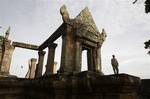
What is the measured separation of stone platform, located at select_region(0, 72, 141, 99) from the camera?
3607 mm

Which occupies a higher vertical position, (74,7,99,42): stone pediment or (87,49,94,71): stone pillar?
(74,7,99,42): stone pediment

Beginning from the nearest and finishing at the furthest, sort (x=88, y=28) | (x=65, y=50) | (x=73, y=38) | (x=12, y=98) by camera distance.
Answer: (x=12, y=98) → (x=65, y=50) → (x=73, y=38) → (x=88, y=28)

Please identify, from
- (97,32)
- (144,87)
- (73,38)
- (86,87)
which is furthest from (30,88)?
(144,87)

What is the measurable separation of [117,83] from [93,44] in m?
7.96

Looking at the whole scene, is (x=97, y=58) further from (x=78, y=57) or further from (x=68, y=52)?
(x=68, y=52)

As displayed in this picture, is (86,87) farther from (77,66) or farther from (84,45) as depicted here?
(84,45)

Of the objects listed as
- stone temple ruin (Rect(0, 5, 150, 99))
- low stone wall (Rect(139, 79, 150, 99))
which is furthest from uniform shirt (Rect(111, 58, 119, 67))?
low stone wall (Rect(139, 79, 150, 99))

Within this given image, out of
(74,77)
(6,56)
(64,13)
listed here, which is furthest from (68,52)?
(6,56)

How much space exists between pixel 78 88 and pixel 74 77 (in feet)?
2.92

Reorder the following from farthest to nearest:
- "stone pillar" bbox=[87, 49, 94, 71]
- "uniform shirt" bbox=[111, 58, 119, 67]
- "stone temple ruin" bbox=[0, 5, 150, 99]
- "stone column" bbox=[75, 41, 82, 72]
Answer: "stone pillar" bbox=[87, 49, 94, 71], "uniform shirt" bbox=[111, 58, 119, 67], "stone column" bbox=[75, 41, 82, 72], "stone temple ruin" bbox=[0, 5, 150, 99]

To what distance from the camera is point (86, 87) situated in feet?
13.9

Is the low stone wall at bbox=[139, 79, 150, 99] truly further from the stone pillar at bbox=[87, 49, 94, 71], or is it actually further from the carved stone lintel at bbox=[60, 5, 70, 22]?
the carved stone lintel at bbox=[60, 5, 70, 22]

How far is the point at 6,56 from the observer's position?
18.1 metres

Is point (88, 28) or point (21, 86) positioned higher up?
point (88, 28)
